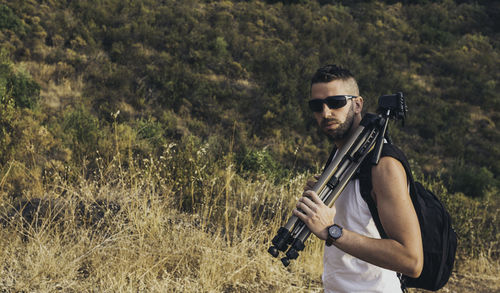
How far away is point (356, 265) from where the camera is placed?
5.65 feet

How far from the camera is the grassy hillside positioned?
3902mm

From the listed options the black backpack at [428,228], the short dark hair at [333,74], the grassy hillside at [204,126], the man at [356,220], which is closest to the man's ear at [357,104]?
the man at [356,220]

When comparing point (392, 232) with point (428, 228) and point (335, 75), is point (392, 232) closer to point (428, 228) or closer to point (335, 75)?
point (428, 228)

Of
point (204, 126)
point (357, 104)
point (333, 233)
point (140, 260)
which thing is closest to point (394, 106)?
point (357, 104)

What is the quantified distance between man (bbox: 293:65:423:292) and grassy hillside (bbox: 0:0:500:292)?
1952mm

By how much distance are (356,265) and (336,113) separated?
72cm

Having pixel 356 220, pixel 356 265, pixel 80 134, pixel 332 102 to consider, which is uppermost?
pixel 332 102

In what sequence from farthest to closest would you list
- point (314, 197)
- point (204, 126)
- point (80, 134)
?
1. point (204, 126)
2. point (80, 134)
3. point (314, 197)

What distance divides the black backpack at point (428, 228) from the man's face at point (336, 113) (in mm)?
284

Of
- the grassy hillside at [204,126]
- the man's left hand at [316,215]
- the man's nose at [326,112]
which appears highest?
the man's nose at [326,112]

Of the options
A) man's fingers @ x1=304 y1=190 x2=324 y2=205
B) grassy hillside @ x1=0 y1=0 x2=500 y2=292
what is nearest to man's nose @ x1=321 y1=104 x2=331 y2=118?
man's fingers @ x1=304 y1=190 x2=324 y2=205

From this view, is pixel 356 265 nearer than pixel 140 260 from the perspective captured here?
Yes

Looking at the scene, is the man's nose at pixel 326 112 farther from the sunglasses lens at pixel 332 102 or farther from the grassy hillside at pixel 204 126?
the grassy hillside at pixel 204 126

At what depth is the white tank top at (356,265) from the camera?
164 cm
